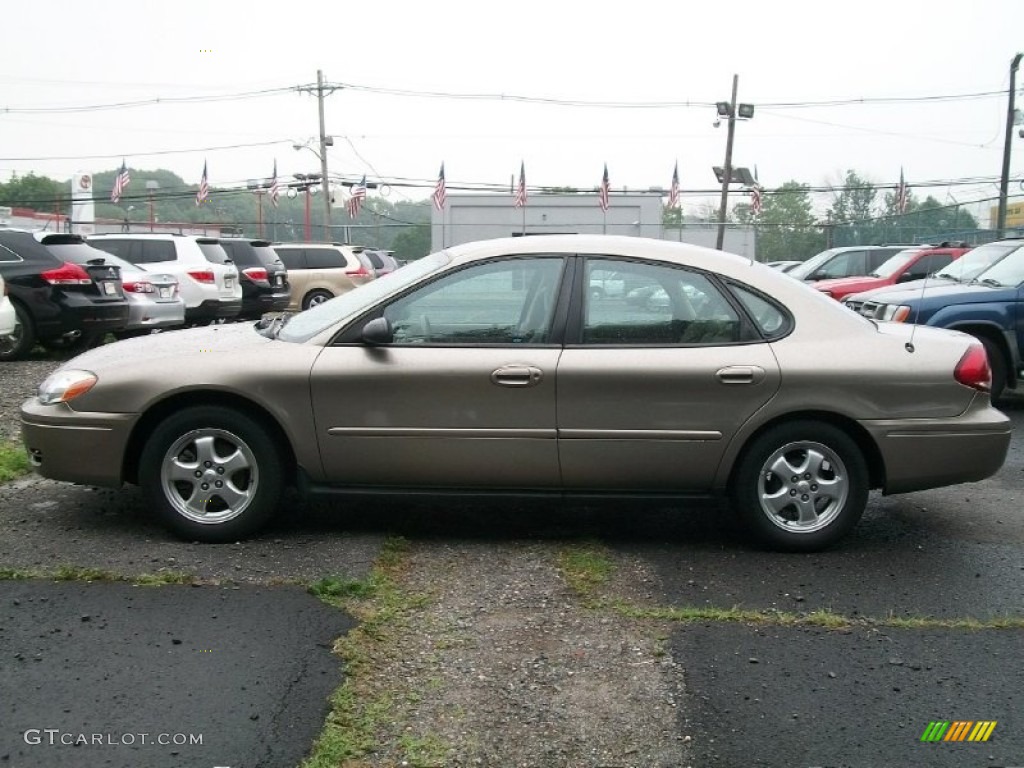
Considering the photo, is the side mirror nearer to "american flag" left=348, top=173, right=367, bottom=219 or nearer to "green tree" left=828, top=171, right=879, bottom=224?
"american flag" left=348, top=173, right=367, bottom=219

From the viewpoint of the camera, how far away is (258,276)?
1861 cm

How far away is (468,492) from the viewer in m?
5.10

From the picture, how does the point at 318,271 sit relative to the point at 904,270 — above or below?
below

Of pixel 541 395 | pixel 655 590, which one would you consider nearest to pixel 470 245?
pixel 541 395

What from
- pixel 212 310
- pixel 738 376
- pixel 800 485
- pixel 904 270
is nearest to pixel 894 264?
pixel 904 270

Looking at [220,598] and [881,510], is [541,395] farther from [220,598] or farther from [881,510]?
[881,510]

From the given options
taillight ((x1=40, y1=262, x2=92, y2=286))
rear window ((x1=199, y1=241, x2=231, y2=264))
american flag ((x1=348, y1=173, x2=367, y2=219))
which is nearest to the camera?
taillight ((x1=40, y1=262, x2=92, y2=286))

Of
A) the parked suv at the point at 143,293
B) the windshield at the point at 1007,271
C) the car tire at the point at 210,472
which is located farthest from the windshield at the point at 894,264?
the car tire at the point at 210,472

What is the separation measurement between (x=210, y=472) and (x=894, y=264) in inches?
544

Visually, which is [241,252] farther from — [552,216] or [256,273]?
[552,216]

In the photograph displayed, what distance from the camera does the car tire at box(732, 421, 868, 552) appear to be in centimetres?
504

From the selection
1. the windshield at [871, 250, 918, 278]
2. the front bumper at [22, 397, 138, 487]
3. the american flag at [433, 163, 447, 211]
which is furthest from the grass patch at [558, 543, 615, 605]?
the american flag at [433, 163, 447, 211]

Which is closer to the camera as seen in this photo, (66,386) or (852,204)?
(66,386)

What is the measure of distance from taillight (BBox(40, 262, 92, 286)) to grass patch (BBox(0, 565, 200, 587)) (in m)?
7.76
